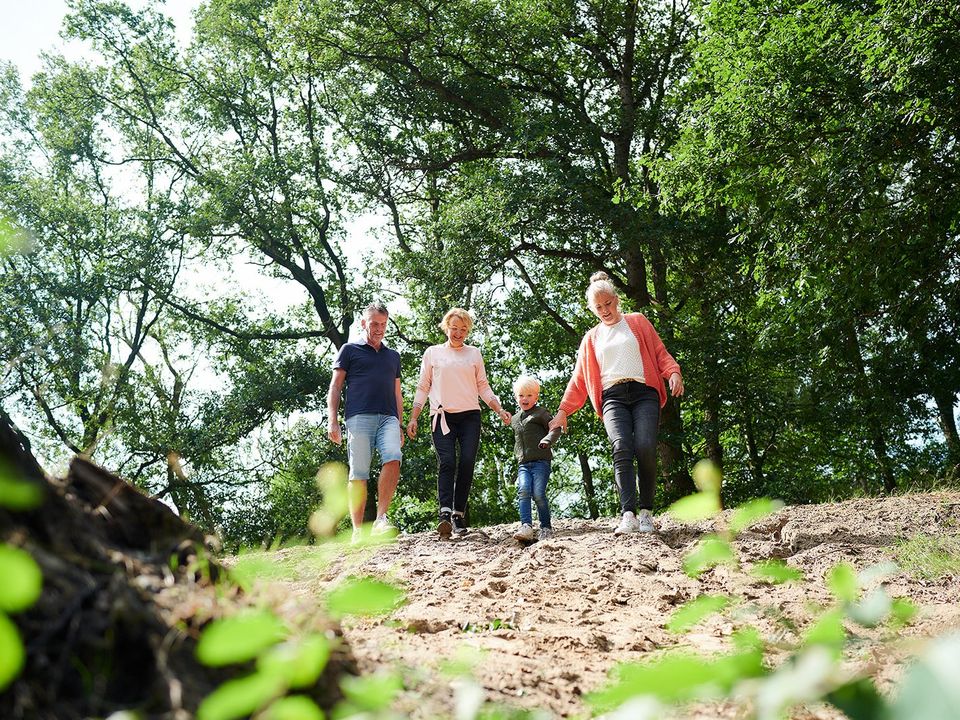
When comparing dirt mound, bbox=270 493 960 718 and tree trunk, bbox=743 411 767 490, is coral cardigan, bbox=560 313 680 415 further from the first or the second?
tree trunk, bbox=743 411 767 490

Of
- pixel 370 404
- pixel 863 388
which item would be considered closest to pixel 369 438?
pixel 370 404

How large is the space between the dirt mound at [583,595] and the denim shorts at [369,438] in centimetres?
78

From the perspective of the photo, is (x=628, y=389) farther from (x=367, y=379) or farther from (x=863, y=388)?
(x=863, y=388)

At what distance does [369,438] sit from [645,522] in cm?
247

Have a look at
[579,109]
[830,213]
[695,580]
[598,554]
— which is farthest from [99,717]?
[579,109]

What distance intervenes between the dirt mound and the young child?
1.20 feet

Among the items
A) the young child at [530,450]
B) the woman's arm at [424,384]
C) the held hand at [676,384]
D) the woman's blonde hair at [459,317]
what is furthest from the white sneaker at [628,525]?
the woman's blonde hair at [459,317]

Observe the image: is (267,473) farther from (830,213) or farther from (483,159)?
(830,213)

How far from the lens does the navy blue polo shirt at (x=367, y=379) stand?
24.4ft

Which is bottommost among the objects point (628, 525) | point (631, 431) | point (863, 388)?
point (628, 525)

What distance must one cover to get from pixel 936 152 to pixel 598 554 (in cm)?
871

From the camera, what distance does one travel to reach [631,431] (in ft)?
22.2

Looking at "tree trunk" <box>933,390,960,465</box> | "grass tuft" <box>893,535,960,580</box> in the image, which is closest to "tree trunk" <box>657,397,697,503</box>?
"tree trunk" <box>933,390,960,465</box>

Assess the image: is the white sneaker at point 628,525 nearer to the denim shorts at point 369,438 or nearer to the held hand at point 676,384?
the held hand at point 676,384
